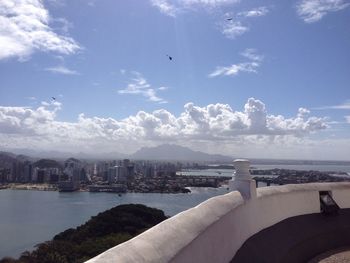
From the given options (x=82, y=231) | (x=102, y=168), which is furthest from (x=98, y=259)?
(x=102, y=168)

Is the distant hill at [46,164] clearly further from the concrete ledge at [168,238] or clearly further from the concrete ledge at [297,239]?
the concrete ledge at [168,238]

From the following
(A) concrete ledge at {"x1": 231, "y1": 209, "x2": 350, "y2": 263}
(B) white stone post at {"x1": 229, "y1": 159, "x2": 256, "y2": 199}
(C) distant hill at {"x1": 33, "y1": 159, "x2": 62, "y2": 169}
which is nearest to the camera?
(A) concrete ledge at {"x1": 231, "y1": 209, "x2": 350, "y2": 263}

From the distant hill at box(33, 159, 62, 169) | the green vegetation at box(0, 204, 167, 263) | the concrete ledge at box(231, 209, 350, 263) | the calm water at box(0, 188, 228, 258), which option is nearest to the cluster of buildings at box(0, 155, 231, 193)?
the distant hill at box(33, 159, 62, 169)

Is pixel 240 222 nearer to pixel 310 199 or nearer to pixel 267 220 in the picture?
pixel 267 220

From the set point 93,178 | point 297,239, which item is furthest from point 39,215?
point 93,178

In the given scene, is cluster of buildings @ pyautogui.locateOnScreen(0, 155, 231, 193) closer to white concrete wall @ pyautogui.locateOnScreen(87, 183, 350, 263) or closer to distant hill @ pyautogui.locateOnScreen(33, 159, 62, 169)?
distant hill @ pyautogui.locateOnScreen(33, 159, 62, 169)

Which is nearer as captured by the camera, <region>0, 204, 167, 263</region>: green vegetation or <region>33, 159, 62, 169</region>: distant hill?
<region>0, 204, 167, 263</region>: green vegetation

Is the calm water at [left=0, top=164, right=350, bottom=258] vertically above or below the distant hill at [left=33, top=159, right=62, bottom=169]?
below
